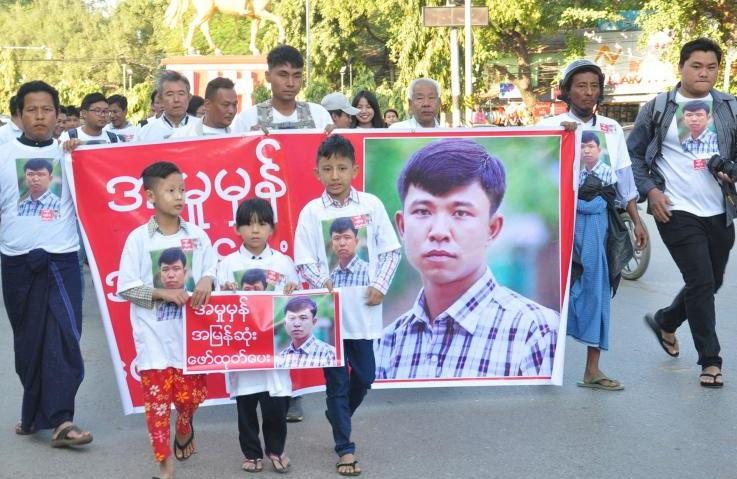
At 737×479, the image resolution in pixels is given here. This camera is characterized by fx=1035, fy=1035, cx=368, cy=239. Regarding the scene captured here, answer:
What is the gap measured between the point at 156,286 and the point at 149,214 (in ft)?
3.43

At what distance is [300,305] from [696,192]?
115 inches

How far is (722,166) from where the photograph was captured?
6.16 m

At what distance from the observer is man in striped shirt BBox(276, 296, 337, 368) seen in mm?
4590

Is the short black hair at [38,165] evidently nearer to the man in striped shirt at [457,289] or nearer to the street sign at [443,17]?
the man in striped shirt at [457,289]

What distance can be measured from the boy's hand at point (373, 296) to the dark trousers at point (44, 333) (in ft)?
5.16

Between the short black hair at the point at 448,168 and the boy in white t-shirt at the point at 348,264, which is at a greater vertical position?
the short black hair at the point at 448,168

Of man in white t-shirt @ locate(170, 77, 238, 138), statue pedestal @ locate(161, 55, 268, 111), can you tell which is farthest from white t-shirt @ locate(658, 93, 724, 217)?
statue pedestal @ locate(161, 55, 268, 111)

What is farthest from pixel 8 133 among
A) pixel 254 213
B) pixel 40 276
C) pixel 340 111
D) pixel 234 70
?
pixel 234 70

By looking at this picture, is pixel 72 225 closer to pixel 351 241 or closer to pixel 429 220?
pixel 351 241

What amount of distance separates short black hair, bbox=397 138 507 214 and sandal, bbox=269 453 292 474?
1794mm

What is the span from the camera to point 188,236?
15.3 feet

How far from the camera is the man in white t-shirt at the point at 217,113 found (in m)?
6.27

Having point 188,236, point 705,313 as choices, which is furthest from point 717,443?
point 188,236

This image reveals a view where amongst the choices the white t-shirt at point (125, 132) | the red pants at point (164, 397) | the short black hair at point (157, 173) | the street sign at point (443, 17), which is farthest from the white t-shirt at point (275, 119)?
the street sign at point (443, 17)
